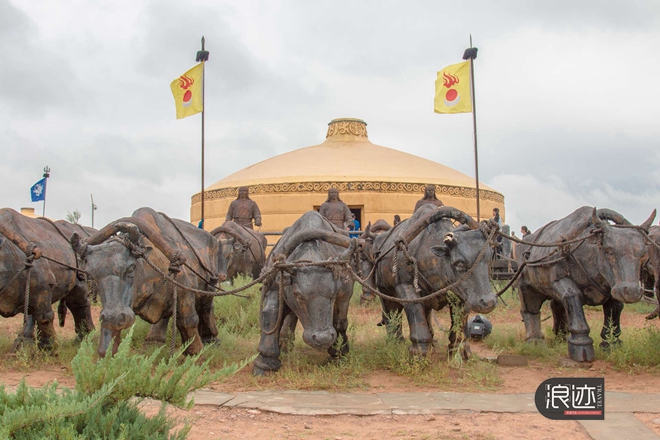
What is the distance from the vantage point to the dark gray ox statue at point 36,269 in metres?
7.12

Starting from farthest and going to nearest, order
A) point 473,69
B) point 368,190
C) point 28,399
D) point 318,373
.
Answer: point 368,190 < point 473,69 < point 318,373 < point 28,399

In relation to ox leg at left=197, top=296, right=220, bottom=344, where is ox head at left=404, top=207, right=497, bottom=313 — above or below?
above

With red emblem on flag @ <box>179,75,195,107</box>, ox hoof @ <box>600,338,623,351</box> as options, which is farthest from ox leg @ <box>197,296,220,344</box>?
red emblem on flag @ <box>179,75,195,107</box>

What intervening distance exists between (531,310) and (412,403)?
3582 millimetres

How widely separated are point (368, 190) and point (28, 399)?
20.6 m

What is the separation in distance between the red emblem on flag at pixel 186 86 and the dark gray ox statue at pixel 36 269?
38.8 ft

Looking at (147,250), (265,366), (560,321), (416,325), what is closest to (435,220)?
(416,325)

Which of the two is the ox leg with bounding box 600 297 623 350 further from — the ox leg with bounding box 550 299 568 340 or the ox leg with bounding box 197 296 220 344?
the ox leg with bounding box 197 296 220 344

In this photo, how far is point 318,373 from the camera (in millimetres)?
6512

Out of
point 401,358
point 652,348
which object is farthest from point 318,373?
point 652,348

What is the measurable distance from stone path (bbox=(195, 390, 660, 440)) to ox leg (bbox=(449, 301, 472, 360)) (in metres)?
1.13

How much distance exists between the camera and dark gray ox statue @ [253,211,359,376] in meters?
6.07

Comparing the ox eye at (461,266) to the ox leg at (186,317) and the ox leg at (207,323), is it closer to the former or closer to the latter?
the ox leg at (186,317)

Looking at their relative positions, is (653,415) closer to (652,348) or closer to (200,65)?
(652,348)
